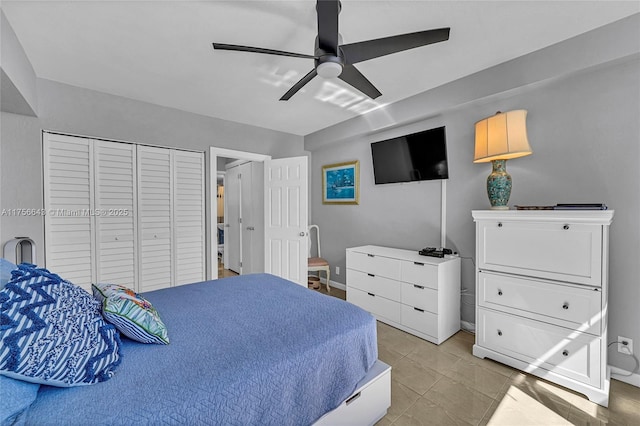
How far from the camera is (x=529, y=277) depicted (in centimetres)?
199

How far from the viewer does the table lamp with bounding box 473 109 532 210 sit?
2078 millimetres

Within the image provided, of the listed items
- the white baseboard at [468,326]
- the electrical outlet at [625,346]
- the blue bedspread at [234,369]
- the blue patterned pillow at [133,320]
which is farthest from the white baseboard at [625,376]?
the blue patterned pillow at [133,320]

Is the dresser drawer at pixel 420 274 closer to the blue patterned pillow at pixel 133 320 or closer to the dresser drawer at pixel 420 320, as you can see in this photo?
the dresser drawer at pixel 420 320

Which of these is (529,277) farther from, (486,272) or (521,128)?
(521,128)

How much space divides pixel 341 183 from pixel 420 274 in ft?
6.52

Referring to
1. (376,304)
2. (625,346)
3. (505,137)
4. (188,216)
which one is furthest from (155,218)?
(625,346)

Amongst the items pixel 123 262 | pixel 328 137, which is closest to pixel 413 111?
pixel 328 137

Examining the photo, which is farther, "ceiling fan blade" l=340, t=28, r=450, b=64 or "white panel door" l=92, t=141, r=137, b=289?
"white panel door" l=92, t=141, r=137, b=289

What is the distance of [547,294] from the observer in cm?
190

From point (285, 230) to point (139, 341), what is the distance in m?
2.58

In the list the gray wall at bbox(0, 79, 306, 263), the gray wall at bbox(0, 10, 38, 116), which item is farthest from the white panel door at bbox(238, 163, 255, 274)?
the gray wall at bbox(0, 10, 38, 116)

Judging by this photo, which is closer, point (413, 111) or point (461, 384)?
point (461, 384)

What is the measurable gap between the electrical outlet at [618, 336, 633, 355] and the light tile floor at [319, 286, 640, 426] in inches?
8.9

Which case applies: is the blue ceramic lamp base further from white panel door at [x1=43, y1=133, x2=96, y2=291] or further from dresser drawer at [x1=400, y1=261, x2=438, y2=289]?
white panel door at [x1=43, y1=133, x2=96, y2=291]
